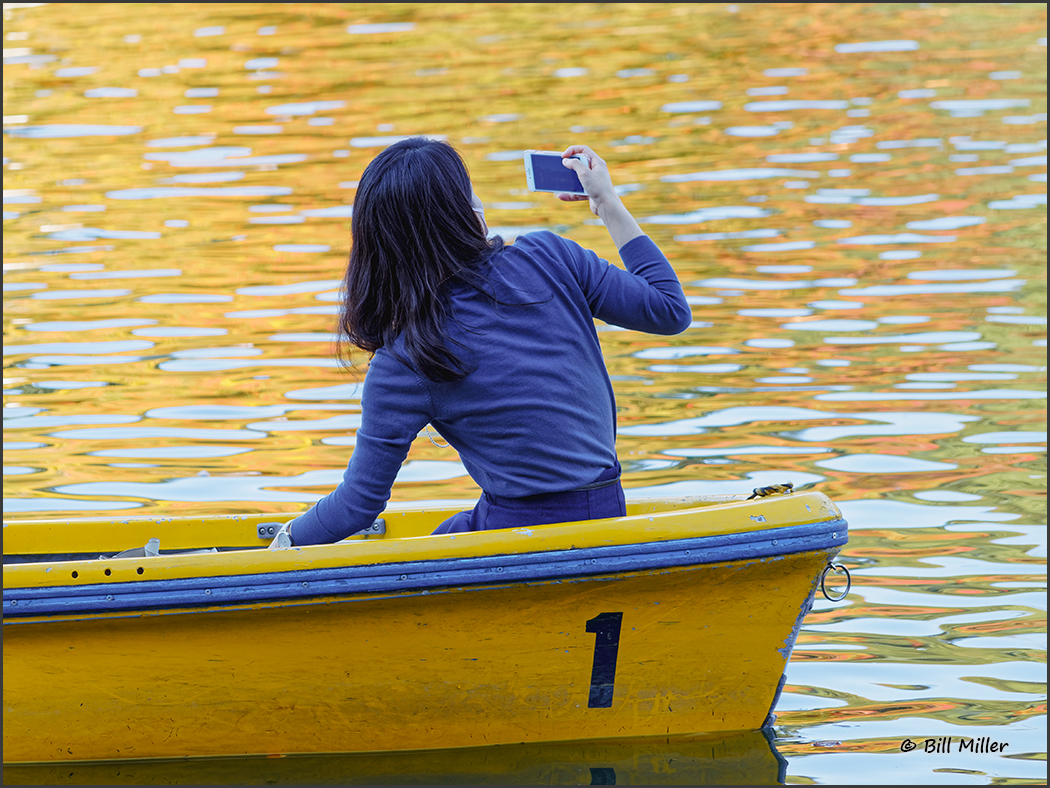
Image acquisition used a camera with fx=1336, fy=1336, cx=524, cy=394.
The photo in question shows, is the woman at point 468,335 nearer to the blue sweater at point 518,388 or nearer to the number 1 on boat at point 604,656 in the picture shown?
the blue sweater at point 518,388

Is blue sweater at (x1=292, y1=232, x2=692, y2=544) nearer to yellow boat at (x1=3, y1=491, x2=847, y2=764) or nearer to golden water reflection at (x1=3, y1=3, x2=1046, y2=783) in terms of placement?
yellow boat at (x1=3, y1=491, x2=847, y2=764)

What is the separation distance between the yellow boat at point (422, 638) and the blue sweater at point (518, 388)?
139 millimetres

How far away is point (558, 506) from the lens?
302cm

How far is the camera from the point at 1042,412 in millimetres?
5520

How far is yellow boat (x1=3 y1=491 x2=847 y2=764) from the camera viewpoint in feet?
9.71

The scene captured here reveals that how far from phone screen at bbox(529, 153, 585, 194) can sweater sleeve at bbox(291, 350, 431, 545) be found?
60 centimetres

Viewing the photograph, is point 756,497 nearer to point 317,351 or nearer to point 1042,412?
point 1042,412

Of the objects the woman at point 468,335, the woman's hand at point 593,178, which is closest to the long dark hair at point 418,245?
the woman at point 468,335

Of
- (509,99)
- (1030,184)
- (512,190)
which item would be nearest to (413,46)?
(509,99)

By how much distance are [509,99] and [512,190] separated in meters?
3.70

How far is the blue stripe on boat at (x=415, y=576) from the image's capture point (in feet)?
9.63

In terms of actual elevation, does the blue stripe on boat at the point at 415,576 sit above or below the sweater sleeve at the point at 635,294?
below

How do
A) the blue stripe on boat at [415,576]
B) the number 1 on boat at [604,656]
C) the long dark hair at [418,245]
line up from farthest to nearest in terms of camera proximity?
the number 1 on boat at [604,656], the blue stripe on boat at [415,576], the long dark hair at [418,245]

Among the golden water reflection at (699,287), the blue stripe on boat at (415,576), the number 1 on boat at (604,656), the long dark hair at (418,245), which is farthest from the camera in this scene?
the golden water reflection at (699,287)
